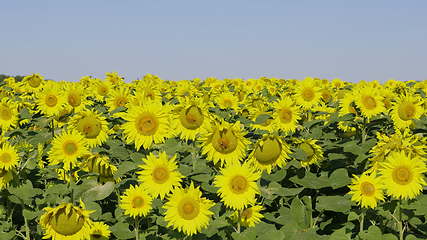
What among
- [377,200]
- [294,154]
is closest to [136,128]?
[294,154]

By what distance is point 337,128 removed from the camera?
717cm

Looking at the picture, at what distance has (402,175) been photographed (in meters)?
3.75

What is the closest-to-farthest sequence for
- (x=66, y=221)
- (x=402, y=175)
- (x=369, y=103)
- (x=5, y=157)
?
(x=66, y=221) < (x=402, y=175) < (x=5, y=157) < (x=369, y=103)

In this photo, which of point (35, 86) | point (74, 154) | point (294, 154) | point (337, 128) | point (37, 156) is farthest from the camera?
point (35, 86)

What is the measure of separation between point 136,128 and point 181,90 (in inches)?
250

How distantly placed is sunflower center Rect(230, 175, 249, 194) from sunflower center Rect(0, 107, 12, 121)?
12.2 feet

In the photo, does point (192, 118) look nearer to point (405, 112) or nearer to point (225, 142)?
point (225, 142)

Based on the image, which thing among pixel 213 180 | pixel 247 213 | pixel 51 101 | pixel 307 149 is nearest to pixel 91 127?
pixel 51 101

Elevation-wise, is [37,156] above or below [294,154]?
above

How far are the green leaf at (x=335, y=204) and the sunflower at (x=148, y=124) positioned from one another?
63.2 inches

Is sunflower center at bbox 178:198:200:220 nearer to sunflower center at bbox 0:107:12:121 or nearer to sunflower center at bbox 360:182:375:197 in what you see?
sunflower center at bbox 360:182:375:197

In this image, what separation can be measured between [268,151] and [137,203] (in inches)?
49.3

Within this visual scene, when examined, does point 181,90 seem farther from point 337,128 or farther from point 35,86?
point 337,128

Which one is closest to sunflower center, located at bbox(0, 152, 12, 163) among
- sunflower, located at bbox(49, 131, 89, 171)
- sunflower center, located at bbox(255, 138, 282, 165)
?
sunflower, located at bbox(49, 131, 89, 171)
